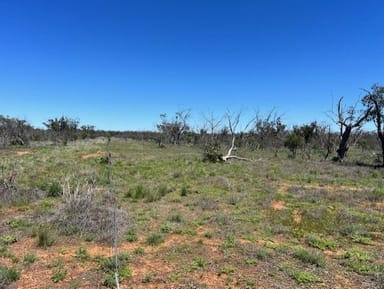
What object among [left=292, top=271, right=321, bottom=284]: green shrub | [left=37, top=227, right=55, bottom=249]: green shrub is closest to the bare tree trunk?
[left=292, top=271, right=321, bottom=284]: green shrub

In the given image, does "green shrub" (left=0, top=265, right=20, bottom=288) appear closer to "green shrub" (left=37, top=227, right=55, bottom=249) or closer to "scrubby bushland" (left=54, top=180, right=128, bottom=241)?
"green shrub" (left=37, top=227, right=55, bottom=249)

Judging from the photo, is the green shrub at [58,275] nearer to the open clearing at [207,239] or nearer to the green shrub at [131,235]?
the open clearing at [207,239]

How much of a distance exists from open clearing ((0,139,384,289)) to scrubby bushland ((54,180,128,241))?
0.05 m

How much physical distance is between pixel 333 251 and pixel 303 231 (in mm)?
1195

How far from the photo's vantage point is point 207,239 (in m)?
7.00

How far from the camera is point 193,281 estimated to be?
504cm

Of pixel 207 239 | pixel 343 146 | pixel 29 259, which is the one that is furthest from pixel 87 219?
pixel 343 146

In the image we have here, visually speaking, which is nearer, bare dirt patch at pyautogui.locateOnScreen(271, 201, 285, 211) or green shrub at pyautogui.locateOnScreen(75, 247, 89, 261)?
green shrub at pyautogui.locateOnScreen(75, 247, 89, 261)

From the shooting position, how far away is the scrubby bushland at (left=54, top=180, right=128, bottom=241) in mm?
7054

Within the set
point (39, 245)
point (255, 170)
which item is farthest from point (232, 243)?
point (255, 170)

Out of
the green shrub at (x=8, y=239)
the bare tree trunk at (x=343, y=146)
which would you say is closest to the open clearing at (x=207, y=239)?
the green shrub at (x=8, y=239)

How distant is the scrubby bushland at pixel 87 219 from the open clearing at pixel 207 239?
0.15ft

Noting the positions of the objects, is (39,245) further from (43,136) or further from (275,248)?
(43,136)

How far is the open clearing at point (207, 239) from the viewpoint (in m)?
5.17
